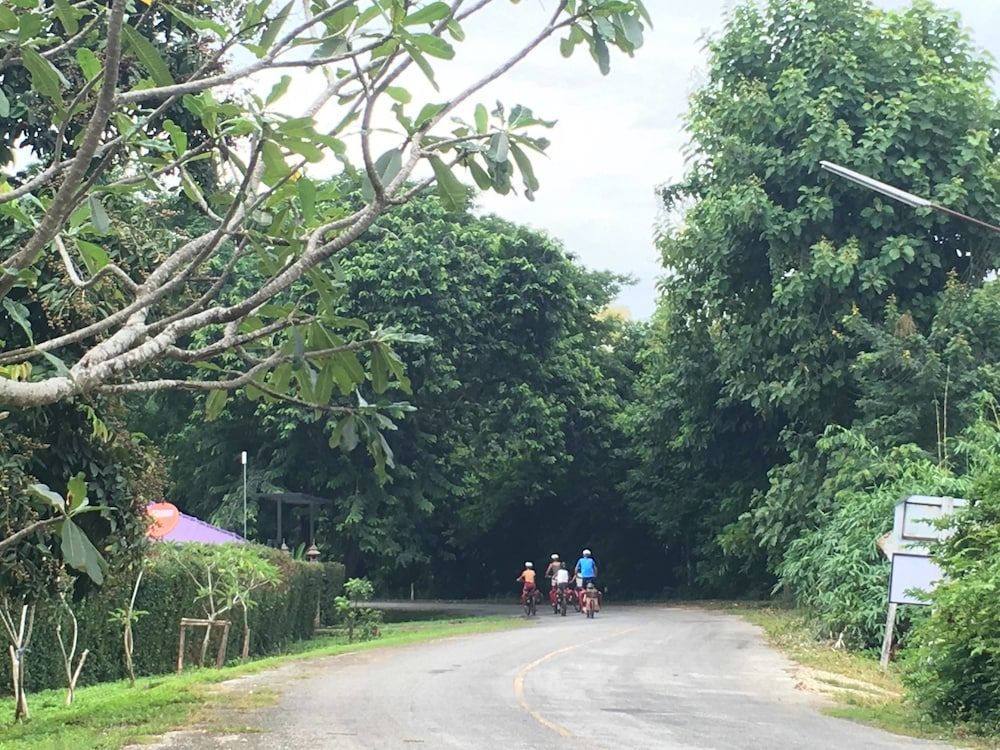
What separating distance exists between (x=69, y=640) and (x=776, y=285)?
1426 cm

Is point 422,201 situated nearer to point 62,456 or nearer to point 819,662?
point 819,662

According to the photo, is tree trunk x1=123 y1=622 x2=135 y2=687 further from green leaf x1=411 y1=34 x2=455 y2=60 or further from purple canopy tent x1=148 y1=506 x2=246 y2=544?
green leaf x1=411 y1=34 x2=455 y2=60

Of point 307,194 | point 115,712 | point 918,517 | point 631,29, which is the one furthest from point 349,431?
point 918,517

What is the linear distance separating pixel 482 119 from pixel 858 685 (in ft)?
38.6

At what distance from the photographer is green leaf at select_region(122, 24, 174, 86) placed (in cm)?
477

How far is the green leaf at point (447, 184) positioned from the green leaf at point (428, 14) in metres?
0.59

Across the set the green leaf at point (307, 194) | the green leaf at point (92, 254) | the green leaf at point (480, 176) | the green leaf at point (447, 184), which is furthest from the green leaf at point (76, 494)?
the green leaf at point (480, 176)

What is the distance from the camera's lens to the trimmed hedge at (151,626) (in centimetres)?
1617

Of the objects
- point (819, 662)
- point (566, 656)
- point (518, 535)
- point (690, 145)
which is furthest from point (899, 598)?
point (518, 535)

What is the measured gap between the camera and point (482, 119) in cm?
556

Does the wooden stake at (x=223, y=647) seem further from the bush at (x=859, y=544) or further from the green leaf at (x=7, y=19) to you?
the green leaf at (x=7, y=19)

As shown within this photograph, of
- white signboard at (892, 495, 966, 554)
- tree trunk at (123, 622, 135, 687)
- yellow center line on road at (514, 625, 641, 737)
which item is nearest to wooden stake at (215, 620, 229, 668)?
tree trunk at (123, 622, 135, 687)

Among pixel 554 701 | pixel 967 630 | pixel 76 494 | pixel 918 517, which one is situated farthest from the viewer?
pixel 918 517

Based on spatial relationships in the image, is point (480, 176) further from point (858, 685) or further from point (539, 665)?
point (539, 665)
